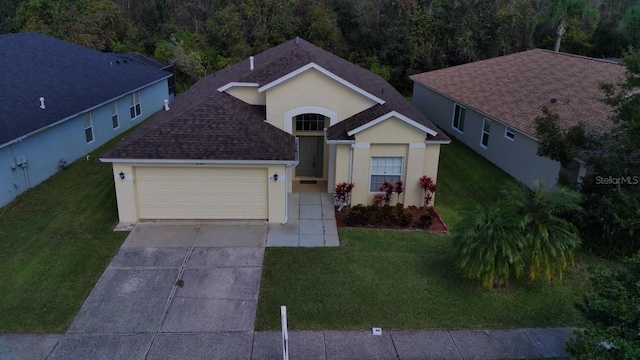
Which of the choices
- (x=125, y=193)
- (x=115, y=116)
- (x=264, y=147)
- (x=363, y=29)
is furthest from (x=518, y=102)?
(x=363, y=29)

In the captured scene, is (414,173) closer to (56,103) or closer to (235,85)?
(235,85)

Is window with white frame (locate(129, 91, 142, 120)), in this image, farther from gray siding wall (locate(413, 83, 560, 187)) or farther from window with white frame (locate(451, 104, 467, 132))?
window with white frame (locate(451, 104, 467, 132))

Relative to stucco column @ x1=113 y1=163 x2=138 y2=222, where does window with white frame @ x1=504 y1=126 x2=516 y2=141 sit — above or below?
above

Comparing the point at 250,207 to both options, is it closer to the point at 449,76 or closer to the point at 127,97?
the point at 127,97

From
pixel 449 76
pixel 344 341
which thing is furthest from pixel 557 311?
pixel 449 76

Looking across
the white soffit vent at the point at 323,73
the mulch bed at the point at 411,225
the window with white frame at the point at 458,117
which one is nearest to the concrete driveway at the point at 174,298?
the mulch bed at the point at 411,225

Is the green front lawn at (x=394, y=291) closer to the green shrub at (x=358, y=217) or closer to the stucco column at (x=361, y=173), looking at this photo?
the green shrub at (x=358, y=217)

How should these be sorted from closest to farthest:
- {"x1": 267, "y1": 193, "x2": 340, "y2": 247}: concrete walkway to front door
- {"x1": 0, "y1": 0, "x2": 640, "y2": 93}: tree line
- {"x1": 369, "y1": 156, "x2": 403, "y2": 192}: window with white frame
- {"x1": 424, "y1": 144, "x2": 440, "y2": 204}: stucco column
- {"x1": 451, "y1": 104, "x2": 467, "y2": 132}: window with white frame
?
{"x1": 267, "y1": 193, "x2": 340, "y2": 247}: concrete walkway to front door < {"x1": 424, "y1": 144, "x2": 440, "y2": 204}: stucco column < {"x1": 369, "y1": 156, "x2": 403, "y2": 192}: window with white frame < {"x1": 451, "y1": 104, "x2": 467, "y2": 132}: window with white frame < {"x1": 0, "y1": 0, "x2": 640, "y2": 93}: tree line

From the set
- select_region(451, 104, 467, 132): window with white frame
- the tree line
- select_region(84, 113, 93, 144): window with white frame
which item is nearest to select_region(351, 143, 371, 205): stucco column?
select_region(451, 104, 467, 132): window with white frame
